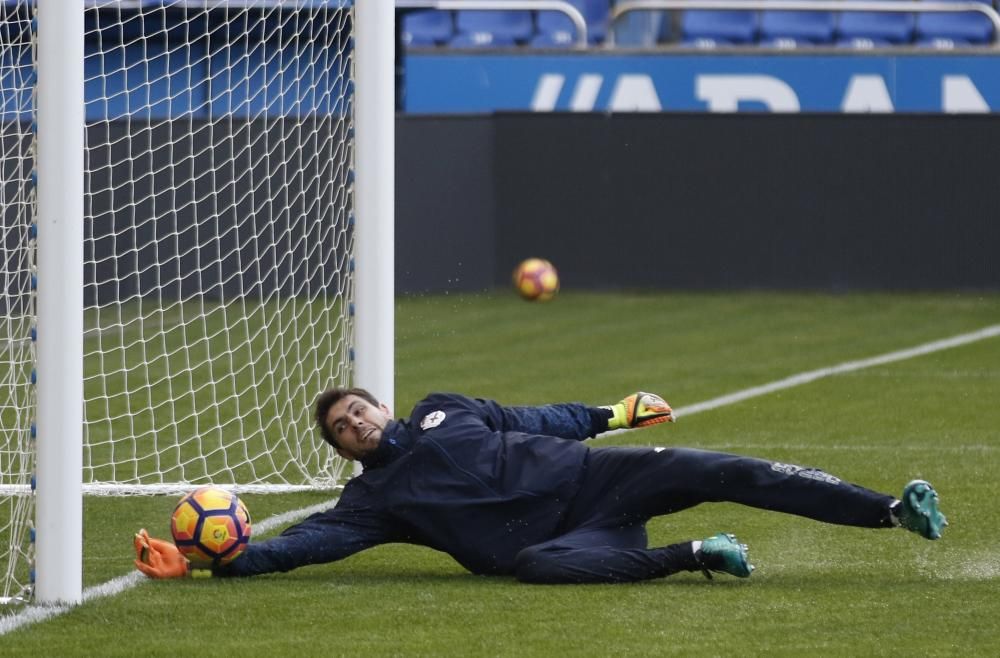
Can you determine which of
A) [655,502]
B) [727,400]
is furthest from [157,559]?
[727,400]

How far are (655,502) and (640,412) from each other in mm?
515

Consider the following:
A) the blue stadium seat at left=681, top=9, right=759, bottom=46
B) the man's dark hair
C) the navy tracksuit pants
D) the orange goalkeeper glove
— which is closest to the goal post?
the orange goalkeeper glove

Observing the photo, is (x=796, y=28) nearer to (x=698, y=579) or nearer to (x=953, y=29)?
(x=953, y=29)

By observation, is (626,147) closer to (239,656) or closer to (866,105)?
(866,105)

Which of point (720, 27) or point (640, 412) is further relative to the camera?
point (720, 27)

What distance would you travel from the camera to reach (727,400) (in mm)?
11148

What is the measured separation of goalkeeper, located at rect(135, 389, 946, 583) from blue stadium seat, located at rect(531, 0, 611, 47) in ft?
45.0

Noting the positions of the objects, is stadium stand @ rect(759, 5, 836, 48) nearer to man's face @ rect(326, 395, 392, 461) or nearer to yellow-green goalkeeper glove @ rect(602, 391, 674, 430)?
yellow-green goalkeeper glove @ rect(602, 391, 674, 430)

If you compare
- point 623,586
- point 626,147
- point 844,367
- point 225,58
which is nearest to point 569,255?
point 626,147

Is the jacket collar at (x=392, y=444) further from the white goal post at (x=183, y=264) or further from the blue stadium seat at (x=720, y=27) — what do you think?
the blue stadium seat at (x=720, y=27)

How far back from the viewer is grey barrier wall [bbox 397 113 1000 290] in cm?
1731

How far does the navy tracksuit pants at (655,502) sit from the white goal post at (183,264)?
1.56 m

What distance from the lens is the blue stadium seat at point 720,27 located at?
1986 centimetres

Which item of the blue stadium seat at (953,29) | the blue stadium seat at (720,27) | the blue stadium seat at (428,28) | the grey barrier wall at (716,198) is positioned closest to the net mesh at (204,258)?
the grey barrier wall at (716,198)
